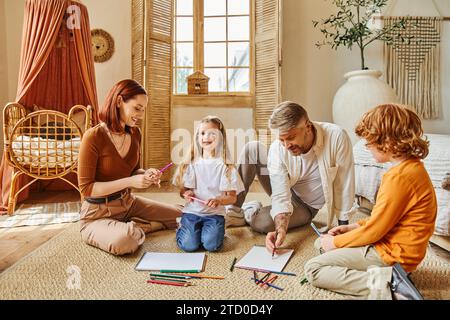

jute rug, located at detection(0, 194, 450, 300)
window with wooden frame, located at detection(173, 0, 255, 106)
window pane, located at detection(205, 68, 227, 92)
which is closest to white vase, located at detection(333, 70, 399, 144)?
window with wooden frame, located at detection(173, 0, 255, 106)

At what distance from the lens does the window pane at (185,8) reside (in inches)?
163

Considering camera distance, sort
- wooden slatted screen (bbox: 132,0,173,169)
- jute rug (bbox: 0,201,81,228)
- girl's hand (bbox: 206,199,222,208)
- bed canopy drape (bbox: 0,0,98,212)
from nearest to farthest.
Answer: girl's hand (bbox: 206,199,222,208) < jute rug (bbox: 0,201,81,228) < bed canopy drape (bbox: 0,0,98,212) < wooden slatted screen (bbox: 132,0,173,169)

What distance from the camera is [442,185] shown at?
1.67 metres

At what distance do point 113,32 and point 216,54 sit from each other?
1156mm

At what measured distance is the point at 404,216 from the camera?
3.88 ft

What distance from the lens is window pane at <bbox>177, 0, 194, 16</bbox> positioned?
4141 millimetres

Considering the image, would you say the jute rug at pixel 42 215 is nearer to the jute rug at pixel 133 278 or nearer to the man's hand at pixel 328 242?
the jute rug at pixel 133 278

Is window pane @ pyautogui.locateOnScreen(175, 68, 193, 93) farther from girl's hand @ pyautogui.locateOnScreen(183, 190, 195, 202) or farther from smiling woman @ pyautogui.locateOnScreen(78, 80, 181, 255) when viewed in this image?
girl's hand @ pyautogui.locateOnScreen(183, 190, 195, 202)

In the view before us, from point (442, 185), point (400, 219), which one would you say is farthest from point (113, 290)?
point (442, 185)

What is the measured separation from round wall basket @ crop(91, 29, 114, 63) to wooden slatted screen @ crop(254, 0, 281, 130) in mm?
1585

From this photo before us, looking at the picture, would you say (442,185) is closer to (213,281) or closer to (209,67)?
(213,281)

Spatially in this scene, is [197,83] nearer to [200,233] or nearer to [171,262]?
[200,233]

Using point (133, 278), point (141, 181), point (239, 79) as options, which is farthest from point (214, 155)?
point (239, 79)

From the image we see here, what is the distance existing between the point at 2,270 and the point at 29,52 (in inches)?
79.4
